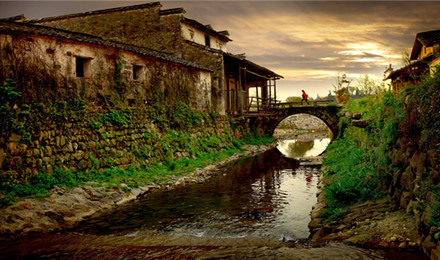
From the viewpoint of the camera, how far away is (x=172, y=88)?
16047mm

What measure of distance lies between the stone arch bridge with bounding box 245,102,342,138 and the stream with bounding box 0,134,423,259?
1522cm

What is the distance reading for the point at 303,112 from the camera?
2712 cm

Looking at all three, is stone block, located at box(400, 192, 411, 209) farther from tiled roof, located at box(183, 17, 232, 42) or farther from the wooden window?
tiled roof, located at box(183, 17, 232, 42)

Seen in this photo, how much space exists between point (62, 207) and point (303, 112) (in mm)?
22605

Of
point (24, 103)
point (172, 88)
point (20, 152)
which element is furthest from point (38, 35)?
point (172, 88)

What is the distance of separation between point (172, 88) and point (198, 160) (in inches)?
154

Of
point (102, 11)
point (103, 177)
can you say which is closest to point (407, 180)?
point (103, 177)

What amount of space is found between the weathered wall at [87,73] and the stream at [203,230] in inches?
175

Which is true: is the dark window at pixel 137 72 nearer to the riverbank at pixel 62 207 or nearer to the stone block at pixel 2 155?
the riverbank at pixel 62 207

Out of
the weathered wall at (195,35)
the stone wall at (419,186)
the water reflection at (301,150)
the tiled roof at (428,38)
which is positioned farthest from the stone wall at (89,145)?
the tiled roof at (428,38)

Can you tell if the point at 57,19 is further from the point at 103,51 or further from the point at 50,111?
the point at 50,111

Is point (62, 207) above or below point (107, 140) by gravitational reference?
below

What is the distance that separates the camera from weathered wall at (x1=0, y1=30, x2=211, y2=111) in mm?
9164

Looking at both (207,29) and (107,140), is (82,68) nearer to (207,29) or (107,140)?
(107,140)
